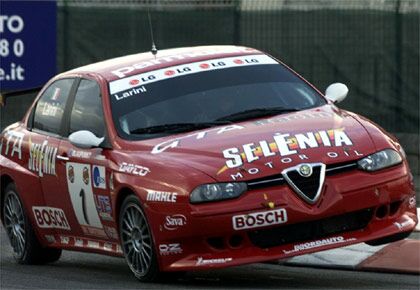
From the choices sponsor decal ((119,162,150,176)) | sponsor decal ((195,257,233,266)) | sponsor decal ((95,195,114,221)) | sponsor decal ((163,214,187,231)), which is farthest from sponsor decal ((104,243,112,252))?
sponsor decal ((195,257,233,266))

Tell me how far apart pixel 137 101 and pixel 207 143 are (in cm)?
108

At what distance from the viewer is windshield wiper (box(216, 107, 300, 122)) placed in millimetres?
10195

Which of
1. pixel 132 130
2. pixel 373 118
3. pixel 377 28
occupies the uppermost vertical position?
pixel 132 130

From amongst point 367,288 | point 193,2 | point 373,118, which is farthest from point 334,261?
point 193,2

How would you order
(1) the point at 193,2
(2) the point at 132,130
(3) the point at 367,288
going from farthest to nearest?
1. (1) the point at 193,2
2. (2) the point at 132,130
3. (3) the point at 367,288

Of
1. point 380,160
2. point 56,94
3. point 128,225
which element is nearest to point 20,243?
point 56,94

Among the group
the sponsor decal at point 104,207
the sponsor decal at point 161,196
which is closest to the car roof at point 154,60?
the sponsor decal at point 104,207

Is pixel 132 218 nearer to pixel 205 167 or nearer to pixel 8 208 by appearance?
pixel 205 167

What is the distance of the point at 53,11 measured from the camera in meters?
18.5

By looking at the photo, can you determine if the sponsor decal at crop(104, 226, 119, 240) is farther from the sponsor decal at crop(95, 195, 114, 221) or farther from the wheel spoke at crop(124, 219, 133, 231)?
the wheel spoke at crop(124, 219, 133, 231)

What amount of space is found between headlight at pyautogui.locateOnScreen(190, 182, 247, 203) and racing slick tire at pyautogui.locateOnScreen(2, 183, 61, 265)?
291 cm

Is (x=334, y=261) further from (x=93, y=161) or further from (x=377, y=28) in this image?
(x=377, y=28)

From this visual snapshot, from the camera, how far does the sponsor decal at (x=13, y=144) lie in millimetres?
11766

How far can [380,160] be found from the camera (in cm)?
959
